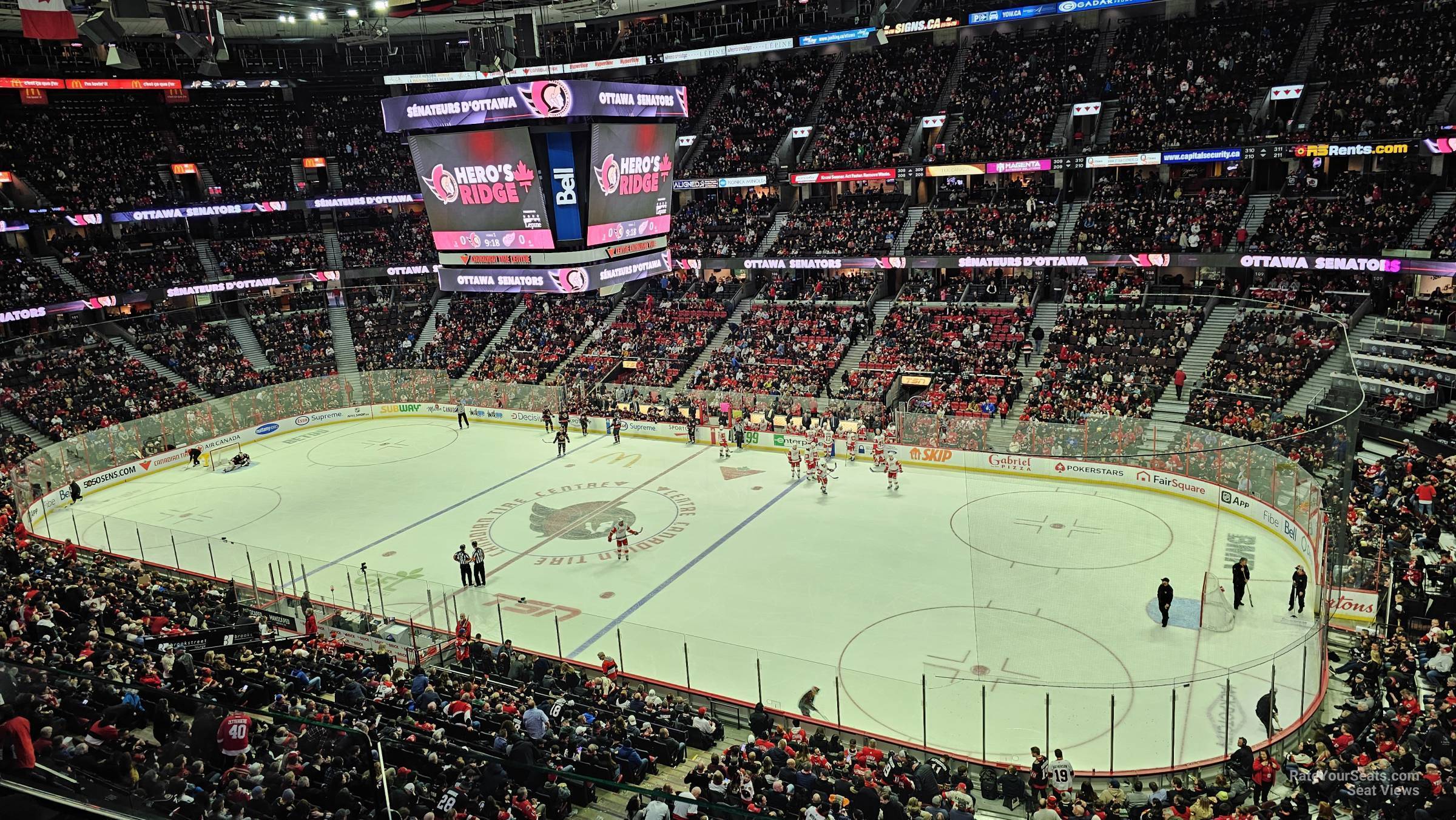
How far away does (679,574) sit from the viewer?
75.5 ft

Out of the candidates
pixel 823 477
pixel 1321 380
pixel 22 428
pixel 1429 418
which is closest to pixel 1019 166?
pixel 823 477

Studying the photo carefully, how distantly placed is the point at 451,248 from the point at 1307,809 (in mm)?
22979

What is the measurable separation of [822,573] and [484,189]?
13319 mm

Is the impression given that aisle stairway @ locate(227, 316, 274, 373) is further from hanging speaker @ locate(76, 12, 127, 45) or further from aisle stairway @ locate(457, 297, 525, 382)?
hanging speaker @ locate(76, 12, 127, 45)

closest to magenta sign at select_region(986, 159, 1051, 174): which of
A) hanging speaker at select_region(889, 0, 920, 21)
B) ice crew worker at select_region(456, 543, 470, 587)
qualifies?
hanging speaker at select_region(889, 0, 920, 21)

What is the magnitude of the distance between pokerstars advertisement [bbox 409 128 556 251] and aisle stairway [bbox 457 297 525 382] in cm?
1876

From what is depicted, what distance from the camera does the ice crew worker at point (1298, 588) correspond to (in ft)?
54.2

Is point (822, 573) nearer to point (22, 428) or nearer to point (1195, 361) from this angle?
point (1195, 361)

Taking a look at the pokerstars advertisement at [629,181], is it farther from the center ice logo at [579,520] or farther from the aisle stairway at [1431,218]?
the aisle stairway at [1431,218]

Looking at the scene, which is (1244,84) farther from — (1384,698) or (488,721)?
(488,721)

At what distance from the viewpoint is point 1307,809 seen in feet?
36.0

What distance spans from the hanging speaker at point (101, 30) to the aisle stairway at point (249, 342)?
2564 cm

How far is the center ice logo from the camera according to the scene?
2628 centimetres

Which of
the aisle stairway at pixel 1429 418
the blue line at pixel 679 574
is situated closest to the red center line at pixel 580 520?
the blue line at pixel 679 574
